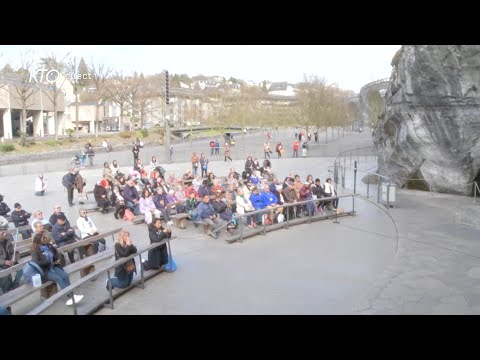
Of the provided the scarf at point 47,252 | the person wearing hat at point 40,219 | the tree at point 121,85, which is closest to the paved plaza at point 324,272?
the scarf at point 47,252

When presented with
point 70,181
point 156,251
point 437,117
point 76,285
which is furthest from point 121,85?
point 76,285

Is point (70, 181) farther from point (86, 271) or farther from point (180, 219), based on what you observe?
point (86, 271)

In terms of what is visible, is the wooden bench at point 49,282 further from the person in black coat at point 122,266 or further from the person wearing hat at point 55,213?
the person wearing hat at point 55,213

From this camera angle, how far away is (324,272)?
9.53m

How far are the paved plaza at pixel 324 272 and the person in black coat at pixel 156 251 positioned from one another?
35 centimetres

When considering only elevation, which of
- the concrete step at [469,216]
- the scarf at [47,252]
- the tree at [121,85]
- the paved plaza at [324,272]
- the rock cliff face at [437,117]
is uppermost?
the tree at [121,85]

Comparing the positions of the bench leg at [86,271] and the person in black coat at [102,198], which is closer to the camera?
the bench leg at [86,271]

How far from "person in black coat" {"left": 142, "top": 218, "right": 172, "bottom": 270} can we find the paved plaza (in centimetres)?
35

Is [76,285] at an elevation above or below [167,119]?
below

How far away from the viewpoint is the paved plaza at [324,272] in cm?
770

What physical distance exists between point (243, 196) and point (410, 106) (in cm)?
1082

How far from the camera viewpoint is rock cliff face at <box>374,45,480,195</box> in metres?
18.1

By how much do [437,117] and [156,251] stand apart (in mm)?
14869

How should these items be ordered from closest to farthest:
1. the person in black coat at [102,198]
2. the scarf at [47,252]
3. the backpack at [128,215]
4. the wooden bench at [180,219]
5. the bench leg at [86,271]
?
1. the scarf at [47,252]
2. the bench leg at [86,271]
3. the wooden bench at [180,219]
4. the backpack at [128,215]
5. the person in black coat at [102,198]
